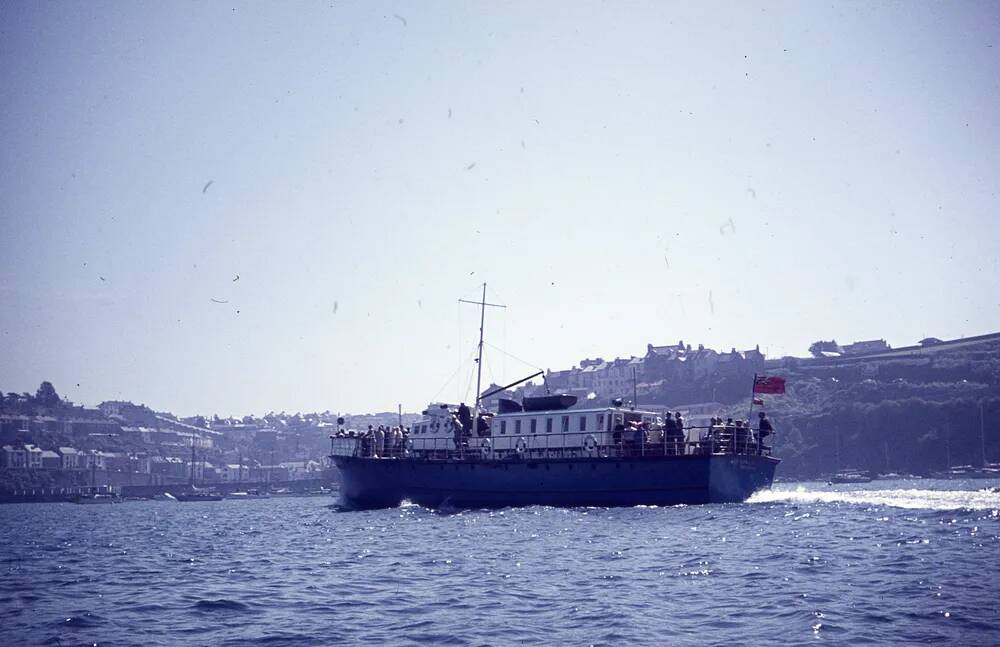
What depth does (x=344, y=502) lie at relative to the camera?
58594 millimetres

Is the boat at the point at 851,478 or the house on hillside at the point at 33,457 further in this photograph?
the house on hillside at the point at 33,457

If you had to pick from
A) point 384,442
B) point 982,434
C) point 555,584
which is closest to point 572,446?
point 384,442

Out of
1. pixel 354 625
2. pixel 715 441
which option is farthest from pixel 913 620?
pixel 715 441

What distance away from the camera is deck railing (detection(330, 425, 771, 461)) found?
44.0m

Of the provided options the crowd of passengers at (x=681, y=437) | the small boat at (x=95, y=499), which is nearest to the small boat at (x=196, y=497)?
the small boat at (x=95, y=499)

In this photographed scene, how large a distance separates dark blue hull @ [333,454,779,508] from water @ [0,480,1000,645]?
21.0 ft

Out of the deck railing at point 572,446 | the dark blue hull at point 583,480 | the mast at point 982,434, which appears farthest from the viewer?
the mast at point 982,434

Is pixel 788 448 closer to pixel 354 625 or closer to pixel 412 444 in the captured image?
pixel 412 444

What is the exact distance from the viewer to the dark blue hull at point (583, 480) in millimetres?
43031

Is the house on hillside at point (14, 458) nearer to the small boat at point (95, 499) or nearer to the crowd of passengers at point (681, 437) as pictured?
the small boat at point (95, 499)

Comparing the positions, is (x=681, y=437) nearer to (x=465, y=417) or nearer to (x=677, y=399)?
(x=465, y=417)

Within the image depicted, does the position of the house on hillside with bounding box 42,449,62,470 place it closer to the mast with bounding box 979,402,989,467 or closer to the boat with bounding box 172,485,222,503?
the boat with bounding box 172,485,222,503

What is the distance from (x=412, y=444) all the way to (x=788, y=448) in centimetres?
9595

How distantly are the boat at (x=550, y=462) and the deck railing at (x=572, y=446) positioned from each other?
0.06m
